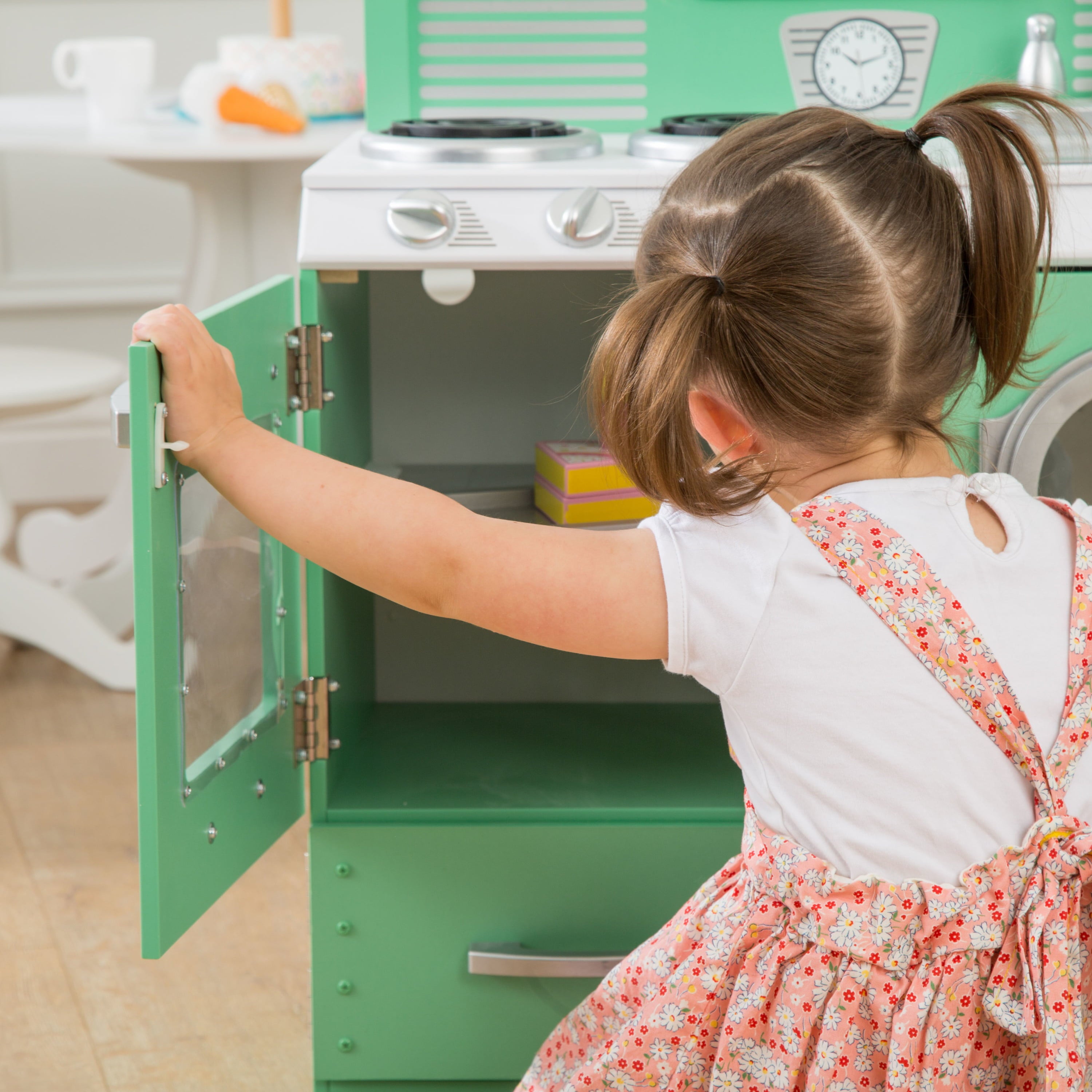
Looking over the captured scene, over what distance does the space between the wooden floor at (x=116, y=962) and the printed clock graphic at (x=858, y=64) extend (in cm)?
111

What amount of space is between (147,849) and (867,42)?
1.05 m

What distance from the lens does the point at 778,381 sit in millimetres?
765

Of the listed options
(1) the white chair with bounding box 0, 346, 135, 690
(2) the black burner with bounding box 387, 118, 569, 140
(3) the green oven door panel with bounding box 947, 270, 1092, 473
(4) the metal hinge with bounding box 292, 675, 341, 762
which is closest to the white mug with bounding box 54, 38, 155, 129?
(1) the white chair with bounding box 0, 346, 135, 690

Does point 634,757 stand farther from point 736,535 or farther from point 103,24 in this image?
point 103,24

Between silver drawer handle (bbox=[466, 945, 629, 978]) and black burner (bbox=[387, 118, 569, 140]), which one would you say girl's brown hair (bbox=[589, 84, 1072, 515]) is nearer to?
black burner (bbox=[387, 118, 569, 140])

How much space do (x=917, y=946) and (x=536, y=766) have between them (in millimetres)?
568

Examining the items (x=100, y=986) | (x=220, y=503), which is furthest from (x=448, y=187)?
(x=100, y=986)

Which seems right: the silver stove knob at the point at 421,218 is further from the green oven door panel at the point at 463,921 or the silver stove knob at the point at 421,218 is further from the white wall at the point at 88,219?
the white wall at the point at 88,219

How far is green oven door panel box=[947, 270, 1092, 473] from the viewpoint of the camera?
3.49 feet

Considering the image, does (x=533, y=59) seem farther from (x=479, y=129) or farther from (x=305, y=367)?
(x=305, y=367)

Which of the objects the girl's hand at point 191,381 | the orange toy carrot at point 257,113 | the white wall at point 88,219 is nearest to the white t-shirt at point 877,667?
the girl's hand at point 191,381

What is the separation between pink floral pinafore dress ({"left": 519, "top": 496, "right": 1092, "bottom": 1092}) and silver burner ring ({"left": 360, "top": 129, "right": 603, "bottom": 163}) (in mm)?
434

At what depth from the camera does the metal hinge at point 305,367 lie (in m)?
1.06

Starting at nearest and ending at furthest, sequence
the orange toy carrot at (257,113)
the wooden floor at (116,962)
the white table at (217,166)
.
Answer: the wooden floor at (116,962)
the white table at (217,166)
the orange toy carrot at (257,113)
